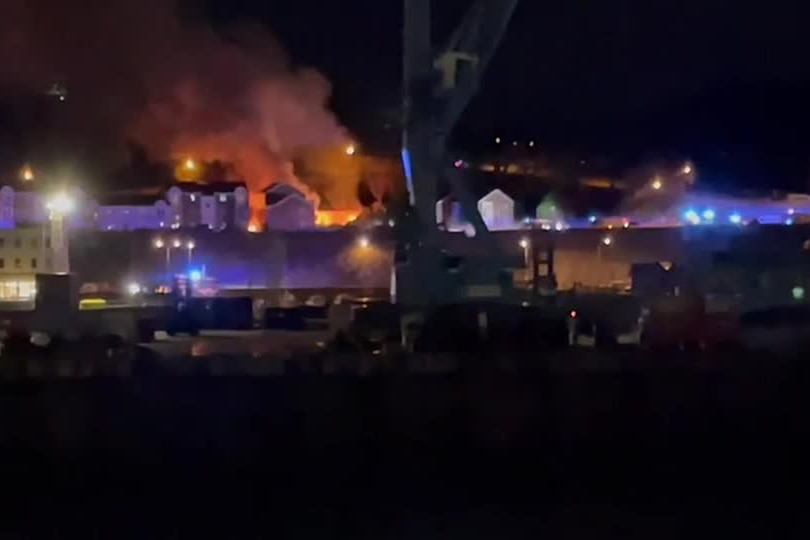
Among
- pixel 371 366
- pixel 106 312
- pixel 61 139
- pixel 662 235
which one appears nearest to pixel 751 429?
pixel 371 366

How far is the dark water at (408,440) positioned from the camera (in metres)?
7.62

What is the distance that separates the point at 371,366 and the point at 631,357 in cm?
156

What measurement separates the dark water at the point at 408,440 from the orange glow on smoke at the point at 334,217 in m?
27.3

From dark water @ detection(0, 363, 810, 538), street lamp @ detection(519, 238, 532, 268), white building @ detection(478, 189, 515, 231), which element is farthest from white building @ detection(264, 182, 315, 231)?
dark water @ detection(0, 363, 810, 538)

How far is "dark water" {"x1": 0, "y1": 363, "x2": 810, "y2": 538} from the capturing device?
300 inches

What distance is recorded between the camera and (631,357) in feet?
28.2

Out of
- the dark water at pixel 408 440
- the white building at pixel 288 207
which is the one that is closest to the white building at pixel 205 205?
the white building at pixel 288 207

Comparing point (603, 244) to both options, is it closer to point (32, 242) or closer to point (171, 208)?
point (32, 242)

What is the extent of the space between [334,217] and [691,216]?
11095 mm

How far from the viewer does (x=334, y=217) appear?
3794cm

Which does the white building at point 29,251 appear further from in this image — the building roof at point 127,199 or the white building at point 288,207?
the white building at point 288,207

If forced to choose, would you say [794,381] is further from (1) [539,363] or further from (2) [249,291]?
(2) [249,291]

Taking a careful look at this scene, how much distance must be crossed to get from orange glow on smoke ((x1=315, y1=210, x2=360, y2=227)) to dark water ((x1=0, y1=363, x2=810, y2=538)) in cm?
2727

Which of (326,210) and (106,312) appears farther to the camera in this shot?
(326,210)
